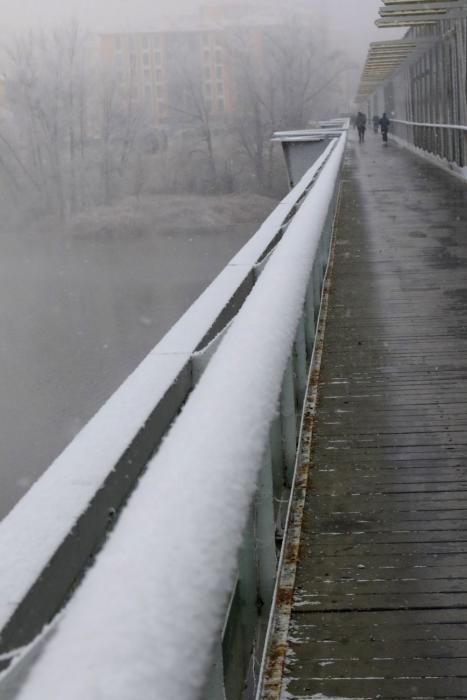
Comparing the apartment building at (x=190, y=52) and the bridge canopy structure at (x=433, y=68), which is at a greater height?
the apartment building at (x=190, y=52)

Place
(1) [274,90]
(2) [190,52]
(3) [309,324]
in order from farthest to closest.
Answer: (2) [190,52]
(1) [274,90]
(3) [309,324]

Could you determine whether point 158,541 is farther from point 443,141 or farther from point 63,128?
point 63,128

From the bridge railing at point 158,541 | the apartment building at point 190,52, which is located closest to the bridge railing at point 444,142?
the bridge railing at point 158,541

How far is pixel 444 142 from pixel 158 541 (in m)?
26.3

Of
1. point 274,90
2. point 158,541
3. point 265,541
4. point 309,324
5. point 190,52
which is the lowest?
point 309,324

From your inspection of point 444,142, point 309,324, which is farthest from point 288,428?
point 444,142

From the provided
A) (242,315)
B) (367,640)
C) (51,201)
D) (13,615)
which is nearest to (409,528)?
(367,640)

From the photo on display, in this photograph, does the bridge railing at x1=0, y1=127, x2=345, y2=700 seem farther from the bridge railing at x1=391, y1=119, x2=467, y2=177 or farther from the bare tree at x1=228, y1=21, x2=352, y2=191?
the bare tree at x1=228, y1=21, x2=352, y2=191

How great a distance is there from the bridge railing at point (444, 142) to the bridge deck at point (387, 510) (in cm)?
1387

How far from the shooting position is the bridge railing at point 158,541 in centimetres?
88

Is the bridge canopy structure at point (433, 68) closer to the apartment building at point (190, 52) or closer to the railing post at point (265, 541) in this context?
the railing post at point (265, 541)

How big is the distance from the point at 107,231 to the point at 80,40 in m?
28.4

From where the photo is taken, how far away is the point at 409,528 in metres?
3.27

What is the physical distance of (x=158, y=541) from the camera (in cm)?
111
